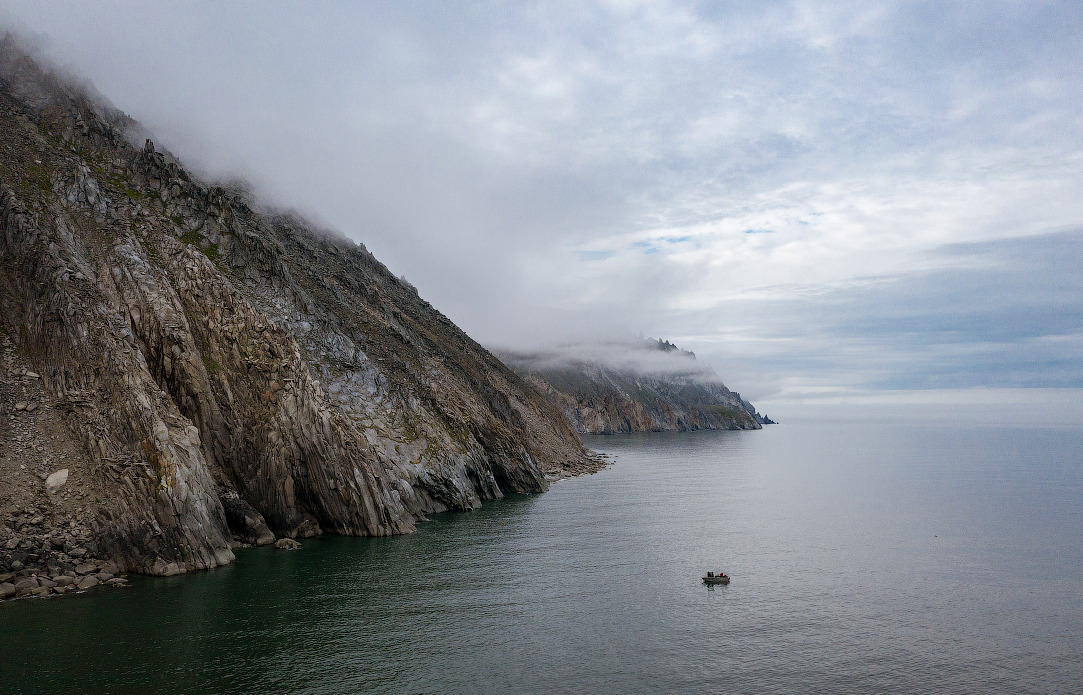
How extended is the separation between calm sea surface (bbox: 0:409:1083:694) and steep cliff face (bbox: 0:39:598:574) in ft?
20.3

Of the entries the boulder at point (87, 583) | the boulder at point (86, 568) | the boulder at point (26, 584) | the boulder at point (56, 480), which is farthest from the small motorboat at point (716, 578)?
the boulder at point (56, 480)

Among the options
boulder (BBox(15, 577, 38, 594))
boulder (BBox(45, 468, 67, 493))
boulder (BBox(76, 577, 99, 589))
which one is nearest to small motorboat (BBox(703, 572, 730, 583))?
boulder (BBox(76, 577, 99, 589))

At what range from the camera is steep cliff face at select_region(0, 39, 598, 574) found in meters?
57.3

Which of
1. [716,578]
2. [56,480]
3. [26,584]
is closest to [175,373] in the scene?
[56,480]

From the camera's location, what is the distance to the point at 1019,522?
311ft

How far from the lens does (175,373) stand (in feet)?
226

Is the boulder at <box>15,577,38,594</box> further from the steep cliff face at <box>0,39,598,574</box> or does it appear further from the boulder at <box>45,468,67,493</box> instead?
the boulder at <box>45,468,67,493</box>

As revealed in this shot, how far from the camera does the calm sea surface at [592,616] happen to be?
1582 inches

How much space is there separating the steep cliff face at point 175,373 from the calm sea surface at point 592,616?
20.3 ft

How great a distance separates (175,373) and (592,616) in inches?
1939

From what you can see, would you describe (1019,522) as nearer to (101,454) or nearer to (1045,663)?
(1045,663)

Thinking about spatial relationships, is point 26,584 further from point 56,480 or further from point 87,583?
point 56,480

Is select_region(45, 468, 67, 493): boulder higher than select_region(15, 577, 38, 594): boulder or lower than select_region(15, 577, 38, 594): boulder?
higher

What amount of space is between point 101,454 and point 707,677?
173 feet
